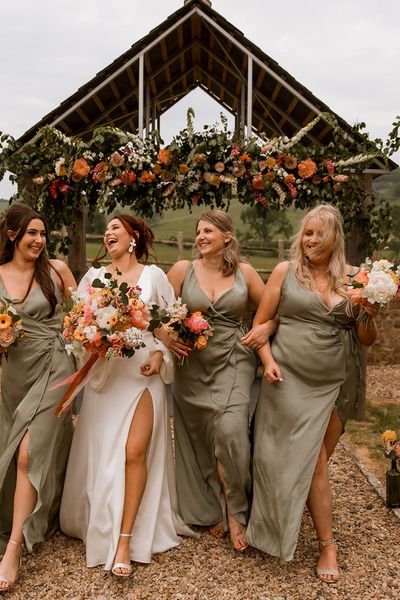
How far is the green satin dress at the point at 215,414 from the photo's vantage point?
3.91m

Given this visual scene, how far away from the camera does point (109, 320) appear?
3312 mm

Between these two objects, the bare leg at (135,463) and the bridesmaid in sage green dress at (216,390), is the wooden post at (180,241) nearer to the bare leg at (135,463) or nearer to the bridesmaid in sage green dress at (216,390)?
the bridesmaid in sage green dress at (216,390)

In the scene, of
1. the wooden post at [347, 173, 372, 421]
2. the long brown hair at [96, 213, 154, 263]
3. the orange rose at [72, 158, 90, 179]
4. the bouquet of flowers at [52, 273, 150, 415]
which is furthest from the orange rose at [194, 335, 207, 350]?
the wooden post at [347, 173, 372, 421]

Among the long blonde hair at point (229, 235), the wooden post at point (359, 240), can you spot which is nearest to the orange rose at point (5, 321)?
the long blonde hair at point (229, 235)

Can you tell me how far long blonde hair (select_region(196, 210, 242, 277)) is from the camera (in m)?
4.11

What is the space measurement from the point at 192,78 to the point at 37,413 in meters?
7.76

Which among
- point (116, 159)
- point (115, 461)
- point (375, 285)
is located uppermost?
point (116, 159)

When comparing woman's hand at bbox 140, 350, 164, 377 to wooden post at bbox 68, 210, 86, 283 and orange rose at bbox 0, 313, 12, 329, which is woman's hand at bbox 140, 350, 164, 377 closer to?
orange rose at bbox 0, 313, 12, 329

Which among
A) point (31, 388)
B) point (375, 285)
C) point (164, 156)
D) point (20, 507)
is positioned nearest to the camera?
point (375, 285)

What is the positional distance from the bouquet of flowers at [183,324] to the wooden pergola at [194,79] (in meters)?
3.21

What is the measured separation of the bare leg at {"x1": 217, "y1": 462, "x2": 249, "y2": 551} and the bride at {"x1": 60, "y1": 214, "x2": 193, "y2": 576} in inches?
14.9

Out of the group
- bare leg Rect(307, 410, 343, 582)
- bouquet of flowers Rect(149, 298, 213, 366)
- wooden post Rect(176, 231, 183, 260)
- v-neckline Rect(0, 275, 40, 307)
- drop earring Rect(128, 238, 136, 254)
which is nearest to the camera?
bouquet of flowers Rect(149, 298, 213, 366)

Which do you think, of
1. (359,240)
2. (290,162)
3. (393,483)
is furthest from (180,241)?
(393,483)

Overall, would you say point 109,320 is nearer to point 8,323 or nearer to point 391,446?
point 8,323
